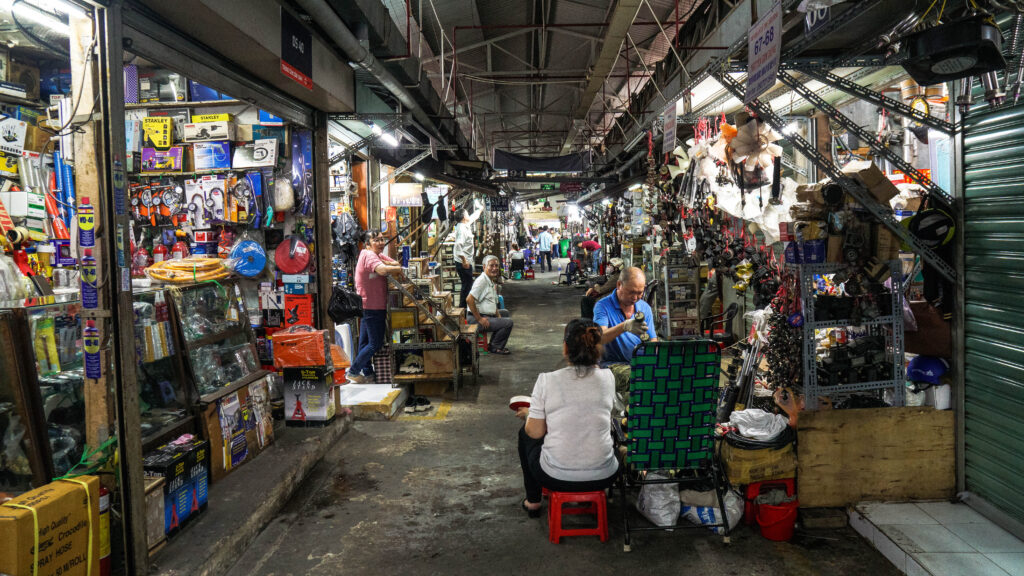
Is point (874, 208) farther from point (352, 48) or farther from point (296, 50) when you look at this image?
point (296, 50)

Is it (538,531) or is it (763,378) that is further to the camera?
(763,378)

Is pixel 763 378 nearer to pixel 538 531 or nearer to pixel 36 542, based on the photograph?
pixel 538 531

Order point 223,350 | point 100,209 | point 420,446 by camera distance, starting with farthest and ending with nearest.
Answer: point 420,446 < point 223,350 < point 100,209

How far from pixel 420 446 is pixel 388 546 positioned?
1833mm

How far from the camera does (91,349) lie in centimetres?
302

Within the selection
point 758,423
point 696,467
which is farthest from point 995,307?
point 696,467

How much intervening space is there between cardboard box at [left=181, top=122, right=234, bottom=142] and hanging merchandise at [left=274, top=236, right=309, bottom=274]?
1.20m

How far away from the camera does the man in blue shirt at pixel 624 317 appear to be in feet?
15.9

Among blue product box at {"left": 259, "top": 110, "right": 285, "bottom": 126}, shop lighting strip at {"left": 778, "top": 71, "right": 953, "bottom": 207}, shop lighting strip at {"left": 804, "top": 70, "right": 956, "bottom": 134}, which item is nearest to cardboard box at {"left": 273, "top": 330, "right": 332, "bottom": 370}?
blue product box at {"left": 259, "top": 110, "right": 285, "bottom": 126}

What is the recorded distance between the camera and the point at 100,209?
9.66ft

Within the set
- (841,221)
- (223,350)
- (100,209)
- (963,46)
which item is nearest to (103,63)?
(100,209)

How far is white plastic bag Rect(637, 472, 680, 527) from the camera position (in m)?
3.83

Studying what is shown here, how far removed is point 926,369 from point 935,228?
0.94 m

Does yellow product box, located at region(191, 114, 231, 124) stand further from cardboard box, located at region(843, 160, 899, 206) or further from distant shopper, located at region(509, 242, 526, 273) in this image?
distant shopper, located at region(509, 242, 526, 273)
